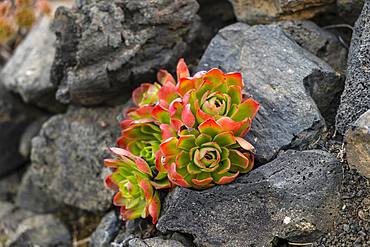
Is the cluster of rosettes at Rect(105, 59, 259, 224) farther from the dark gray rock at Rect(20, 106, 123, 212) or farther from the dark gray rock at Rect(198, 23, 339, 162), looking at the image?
the dark gray rock at Rect(20, 106, 123, 212)

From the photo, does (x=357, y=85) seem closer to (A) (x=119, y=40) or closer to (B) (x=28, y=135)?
(A) (x=119, y=40)

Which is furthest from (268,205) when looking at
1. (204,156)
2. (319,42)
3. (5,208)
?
(5,208)

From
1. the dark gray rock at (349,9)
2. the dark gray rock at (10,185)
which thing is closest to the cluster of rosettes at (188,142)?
the dark gray rock at (349,9)

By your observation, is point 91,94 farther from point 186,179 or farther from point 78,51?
point 186,179

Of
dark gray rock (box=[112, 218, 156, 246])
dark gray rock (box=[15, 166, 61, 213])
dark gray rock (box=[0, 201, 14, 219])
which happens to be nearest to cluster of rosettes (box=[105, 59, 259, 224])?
dark gray rock (box=[112, 218, 156, 246])

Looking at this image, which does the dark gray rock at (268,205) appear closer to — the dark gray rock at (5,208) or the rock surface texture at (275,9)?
the rock surface texture at (275,9)
